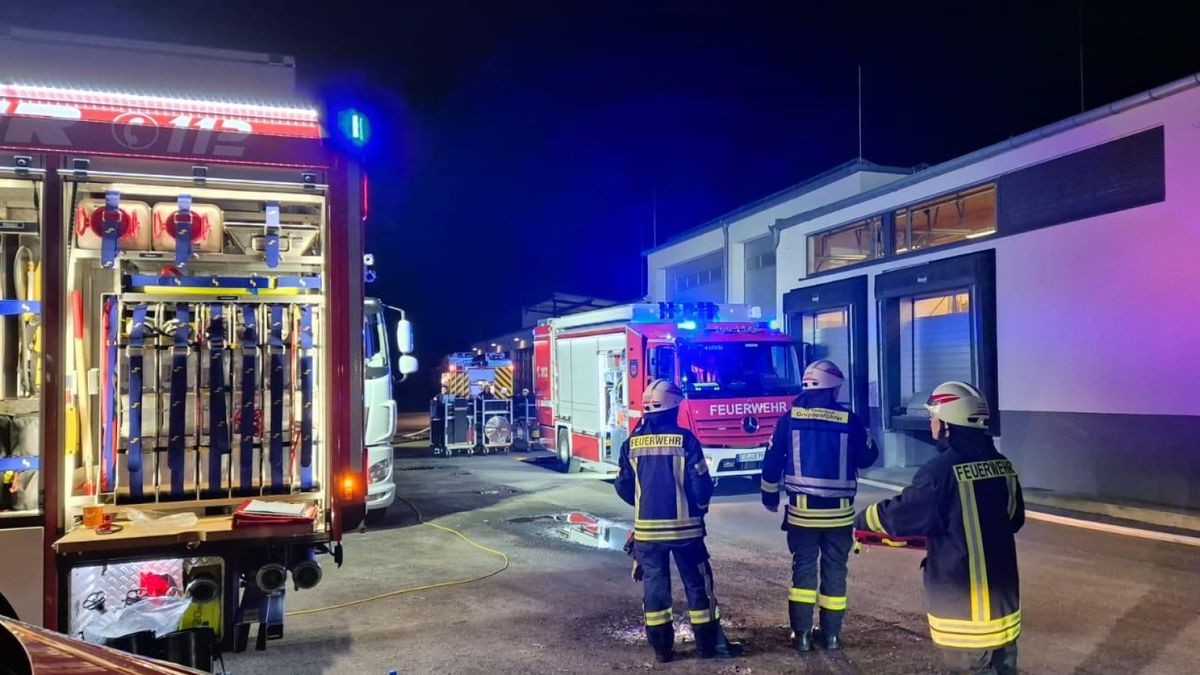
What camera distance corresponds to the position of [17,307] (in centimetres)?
388

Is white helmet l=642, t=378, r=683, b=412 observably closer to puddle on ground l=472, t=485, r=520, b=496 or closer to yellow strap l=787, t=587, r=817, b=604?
yellow strap l=787, t=587, r=817, b=604

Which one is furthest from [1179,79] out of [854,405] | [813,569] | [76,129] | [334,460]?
[76,129]

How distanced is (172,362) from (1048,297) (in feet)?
37.2

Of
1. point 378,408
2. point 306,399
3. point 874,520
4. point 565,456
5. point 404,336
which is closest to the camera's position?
point 874,520

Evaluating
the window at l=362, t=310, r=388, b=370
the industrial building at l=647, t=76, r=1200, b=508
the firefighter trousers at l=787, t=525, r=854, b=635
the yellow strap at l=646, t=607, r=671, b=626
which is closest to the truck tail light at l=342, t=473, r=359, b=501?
the yellow strap at l=646, t=607, r=671, b=626

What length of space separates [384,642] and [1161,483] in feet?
31.4

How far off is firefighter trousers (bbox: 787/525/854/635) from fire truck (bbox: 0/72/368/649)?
8.85 feet

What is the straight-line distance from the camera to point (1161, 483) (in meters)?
9.95

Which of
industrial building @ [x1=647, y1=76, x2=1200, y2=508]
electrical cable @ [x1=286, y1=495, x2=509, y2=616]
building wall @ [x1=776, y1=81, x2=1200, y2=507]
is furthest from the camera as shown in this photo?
industrial building @ [x1=647, y1=76, x2=1200, y2=508]

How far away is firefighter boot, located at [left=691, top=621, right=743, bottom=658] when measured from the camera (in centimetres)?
492

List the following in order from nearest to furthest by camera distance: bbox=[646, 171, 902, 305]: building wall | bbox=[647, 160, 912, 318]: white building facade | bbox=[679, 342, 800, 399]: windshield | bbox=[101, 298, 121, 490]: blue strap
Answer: bbox=[101, 298, 121, 490]: blue strap, bbox=[679, 342, 800, 399]: windshield, bbox=[646, 171, 902, 305]: building wall, bbox=[647, 160, 912, 318]: white building facade

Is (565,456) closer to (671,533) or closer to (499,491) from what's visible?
(499,491)

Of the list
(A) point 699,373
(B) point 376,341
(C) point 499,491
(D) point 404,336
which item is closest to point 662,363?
(A) point 699,373

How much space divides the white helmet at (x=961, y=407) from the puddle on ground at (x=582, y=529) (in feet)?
16.2
